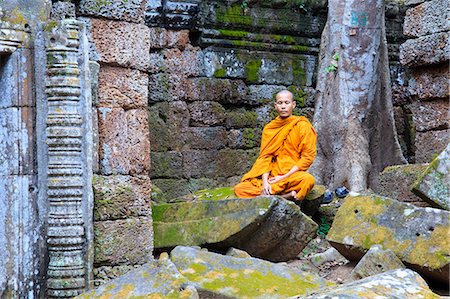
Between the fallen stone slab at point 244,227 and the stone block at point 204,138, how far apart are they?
3619 mm

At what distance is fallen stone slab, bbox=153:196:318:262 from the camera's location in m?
6.83

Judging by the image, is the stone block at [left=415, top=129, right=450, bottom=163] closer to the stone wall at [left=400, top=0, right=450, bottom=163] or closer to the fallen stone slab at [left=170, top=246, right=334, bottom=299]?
the stone wall at [left=400, top=0, right=450, bottom=163]

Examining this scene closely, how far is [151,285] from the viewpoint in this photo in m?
4.89

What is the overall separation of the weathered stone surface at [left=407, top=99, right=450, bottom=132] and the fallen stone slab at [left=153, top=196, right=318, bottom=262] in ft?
8.87

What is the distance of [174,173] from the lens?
10773mm

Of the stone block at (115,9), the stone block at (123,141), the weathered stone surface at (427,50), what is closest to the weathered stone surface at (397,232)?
the stone block at (123,141)

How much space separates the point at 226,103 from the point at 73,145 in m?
5.69

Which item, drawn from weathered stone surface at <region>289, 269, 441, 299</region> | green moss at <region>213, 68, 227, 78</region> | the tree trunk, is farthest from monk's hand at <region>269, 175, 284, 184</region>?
weathered stone surface at <region>289, 269, 441, 299</region>

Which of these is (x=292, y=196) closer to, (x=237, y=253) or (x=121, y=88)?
(x=237, y=253)

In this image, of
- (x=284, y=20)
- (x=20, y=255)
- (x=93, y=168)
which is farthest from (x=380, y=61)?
(x=20, y=255)

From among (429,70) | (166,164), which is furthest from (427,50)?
(166,164)

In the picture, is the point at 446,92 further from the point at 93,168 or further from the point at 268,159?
the point at 93,168

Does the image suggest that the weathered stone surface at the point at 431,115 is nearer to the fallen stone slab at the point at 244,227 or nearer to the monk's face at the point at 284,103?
the monk's face at the point at 284,103

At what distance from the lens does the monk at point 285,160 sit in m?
7.90
